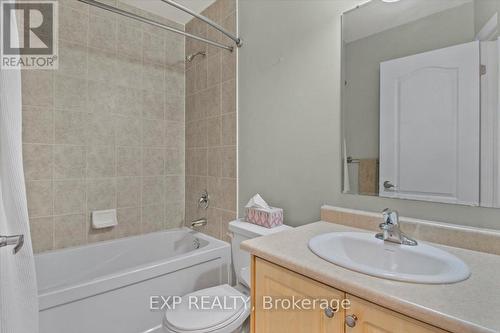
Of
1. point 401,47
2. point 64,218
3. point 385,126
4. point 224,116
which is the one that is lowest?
point 64,218

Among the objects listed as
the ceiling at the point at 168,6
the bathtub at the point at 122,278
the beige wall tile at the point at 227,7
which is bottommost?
the bathtub at the point at 122,278

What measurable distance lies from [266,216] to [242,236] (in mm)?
214

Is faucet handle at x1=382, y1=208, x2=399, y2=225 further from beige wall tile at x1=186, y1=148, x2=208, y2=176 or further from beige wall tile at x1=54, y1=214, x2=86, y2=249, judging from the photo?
beige wall tile at x1=54, y1=214, x2=86, y2=249

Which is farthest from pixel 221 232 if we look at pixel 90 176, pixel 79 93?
pixel 79 93

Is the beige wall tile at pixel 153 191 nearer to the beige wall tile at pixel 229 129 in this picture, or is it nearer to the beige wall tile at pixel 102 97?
the beige wall tile at pixel 102 97

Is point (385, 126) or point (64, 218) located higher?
point (385, 126)

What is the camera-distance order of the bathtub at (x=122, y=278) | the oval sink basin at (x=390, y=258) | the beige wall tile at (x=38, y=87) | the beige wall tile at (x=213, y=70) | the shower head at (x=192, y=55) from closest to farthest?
1. the oval sink basin at (x=390, y=258)
2. the bathtub at (x=122, y=278)
3. the beige wall tile at (x=38, y=87)
4. the beige wall tile at (x=213, y=70)
5. the shower head at (x=192, y=55)

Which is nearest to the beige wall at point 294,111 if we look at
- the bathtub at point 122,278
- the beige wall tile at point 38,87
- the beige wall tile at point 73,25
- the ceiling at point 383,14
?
the ceiling at point 383,14

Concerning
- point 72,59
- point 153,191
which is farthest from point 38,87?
point 153,191

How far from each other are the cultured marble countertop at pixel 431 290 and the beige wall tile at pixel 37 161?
1.78 m

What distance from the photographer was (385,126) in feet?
3.97

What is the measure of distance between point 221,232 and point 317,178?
3.35 ft

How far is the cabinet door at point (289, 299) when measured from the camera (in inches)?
29.6

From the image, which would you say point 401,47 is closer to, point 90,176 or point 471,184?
point 471,184
